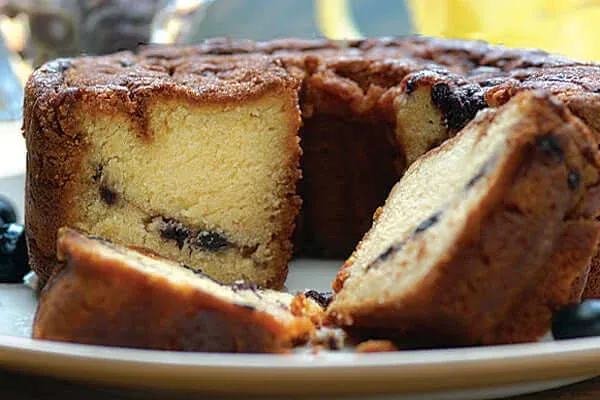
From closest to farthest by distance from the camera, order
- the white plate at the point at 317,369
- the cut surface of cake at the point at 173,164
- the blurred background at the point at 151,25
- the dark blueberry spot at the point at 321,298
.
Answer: the white plate at the point at 317,369 < the dark blueberry spot at the point at 321,298 < the cut surface of cake at the point at 173,164 < the blurred background at the point at 151,25

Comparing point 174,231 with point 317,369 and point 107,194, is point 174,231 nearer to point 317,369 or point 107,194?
point 107,194

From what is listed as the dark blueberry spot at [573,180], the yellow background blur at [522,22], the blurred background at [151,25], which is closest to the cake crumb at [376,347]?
the dark blueberry spot at [573,180]

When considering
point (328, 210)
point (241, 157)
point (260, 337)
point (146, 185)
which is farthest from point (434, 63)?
point (260, 337)

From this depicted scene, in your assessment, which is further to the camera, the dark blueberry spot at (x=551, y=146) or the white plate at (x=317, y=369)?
the dark blueberry spot at (x=551, y=146)

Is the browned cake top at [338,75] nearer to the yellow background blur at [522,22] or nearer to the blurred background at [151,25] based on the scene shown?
the blurred background at [151,25]

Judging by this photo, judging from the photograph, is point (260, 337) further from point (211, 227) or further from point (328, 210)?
point (328, 210)

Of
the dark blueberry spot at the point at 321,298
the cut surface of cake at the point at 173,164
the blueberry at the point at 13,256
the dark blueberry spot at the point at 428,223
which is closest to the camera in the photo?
the dark blueberry spot at the point at 428,223

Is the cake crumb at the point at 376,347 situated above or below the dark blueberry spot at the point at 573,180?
below
